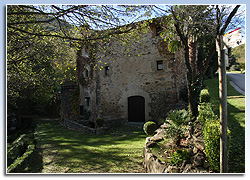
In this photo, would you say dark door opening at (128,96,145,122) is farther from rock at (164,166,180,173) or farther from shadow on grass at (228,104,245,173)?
rock at (164,166,180,173)

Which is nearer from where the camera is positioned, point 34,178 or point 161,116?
point 34,178

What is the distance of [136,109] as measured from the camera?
10.5 m

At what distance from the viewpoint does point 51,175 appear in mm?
3475

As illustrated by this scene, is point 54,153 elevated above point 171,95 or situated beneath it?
situated beneath

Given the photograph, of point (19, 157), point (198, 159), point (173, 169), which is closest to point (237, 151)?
point (198, 159)

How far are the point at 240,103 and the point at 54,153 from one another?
23.6 ft

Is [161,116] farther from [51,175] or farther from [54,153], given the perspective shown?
[51,175]

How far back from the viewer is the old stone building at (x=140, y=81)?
372 inches

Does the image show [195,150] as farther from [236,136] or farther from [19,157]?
[19,157]

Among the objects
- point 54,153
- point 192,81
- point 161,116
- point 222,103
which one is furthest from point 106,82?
point 222,103

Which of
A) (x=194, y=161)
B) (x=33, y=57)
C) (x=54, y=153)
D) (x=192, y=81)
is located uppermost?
(x=33, y=57)

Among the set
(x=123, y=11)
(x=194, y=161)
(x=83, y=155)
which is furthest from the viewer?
(x=83, y=155)

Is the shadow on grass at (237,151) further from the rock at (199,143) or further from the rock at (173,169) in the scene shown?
the rock at (173,169)

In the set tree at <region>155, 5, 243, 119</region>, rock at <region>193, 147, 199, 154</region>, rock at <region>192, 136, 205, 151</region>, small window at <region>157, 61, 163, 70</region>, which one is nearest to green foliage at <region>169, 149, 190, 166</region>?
rock at <region>193, 147, 199, 154</region>
